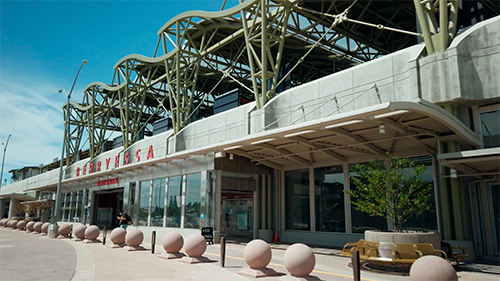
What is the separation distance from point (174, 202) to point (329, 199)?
34.4 ft

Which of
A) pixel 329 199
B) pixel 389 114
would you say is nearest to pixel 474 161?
pixel 389 114

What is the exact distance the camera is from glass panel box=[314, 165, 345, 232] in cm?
1977

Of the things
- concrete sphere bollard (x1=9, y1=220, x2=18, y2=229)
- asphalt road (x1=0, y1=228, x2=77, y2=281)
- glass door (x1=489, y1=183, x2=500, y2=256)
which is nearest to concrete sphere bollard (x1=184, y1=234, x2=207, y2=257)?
asphalt road (x1=0, y1=228, x2=77, y2=281)

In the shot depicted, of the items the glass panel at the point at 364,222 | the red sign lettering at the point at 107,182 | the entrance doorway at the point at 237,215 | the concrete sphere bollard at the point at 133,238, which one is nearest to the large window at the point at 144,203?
the red sign lettering at the point at 107,182

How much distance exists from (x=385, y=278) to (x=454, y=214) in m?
5.81

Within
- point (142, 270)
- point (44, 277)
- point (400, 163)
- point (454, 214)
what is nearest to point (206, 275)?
point (142, 270)

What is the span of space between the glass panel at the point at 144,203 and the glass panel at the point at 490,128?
71.9ft

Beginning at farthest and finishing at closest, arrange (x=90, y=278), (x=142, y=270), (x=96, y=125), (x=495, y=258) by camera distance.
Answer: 1. (x=96, y=125)
2. (x=495, y=258)
3. (x=142, y=270)
4. (x=90, y=278)

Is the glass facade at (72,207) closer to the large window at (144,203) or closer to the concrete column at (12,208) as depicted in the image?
the large window at (144,203)

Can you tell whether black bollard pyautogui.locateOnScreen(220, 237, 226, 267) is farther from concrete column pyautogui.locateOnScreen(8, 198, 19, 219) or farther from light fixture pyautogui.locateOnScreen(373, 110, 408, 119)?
concrete column pyautogui.locateOnScreen(8, 198, 19, 219)

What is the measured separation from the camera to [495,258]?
14453 millimetres

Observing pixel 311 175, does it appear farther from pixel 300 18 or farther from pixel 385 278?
pixel 300 18

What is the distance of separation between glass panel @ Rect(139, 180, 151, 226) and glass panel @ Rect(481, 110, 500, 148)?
2192 cm

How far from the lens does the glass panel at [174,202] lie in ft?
80.7
